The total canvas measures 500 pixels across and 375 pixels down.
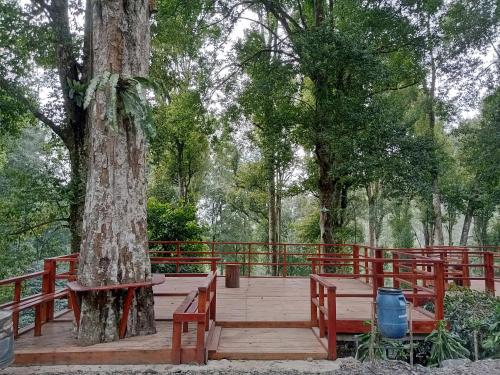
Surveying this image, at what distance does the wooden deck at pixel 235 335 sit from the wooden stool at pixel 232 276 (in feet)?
3.02

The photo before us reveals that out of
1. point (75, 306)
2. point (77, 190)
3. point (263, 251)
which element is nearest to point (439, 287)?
point (75, 306)

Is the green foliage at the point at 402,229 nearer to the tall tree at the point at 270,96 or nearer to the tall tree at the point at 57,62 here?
the tall tree at the point at 270,96

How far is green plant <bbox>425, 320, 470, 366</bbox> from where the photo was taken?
5.26 metres

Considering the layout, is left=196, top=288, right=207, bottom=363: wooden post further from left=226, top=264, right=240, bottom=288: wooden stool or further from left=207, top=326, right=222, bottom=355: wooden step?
left=226, top=264, right=240, bottom=288: wooden stool

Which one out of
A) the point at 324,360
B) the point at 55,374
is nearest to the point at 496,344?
the point at 324,360

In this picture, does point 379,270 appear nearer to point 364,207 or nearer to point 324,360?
point 324,360

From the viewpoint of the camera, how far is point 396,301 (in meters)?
4.71

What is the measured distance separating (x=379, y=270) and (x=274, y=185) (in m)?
12.2

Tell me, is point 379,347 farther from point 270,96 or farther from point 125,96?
point 270,96

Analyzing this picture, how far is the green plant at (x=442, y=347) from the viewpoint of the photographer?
5.26 meters

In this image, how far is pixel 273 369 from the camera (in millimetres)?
4449

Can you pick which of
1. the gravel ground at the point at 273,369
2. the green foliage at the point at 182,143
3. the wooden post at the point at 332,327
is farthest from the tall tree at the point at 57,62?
the wooden post at the point at 332,327

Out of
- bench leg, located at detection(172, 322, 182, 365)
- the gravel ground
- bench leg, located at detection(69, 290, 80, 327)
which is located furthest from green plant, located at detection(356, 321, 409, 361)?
bench leg, located at detection(69, 290, 80, 327)

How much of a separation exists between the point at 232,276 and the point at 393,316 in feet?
16.9
